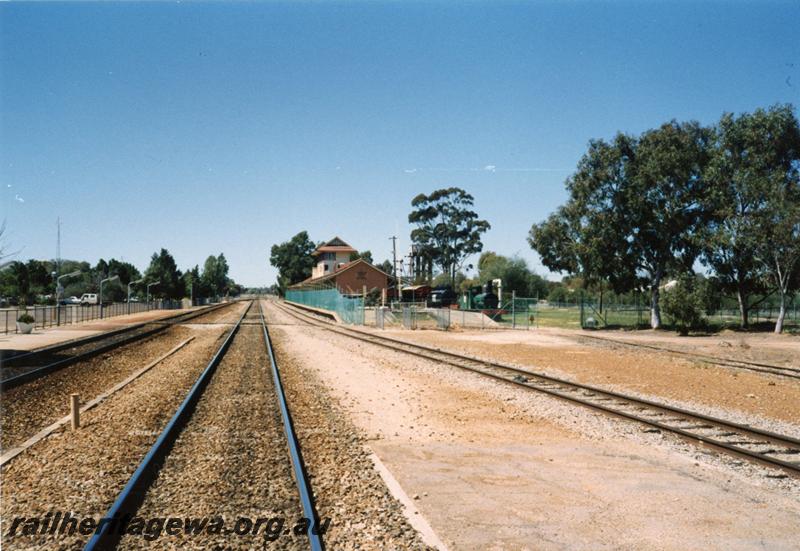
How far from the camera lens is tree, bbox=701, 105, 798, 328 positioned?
3819cm

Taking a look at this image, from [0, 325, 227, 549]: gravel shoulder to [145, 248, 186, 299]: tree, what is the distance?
82.5m

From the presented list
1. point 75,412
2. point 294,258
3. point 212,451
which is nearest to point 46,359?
point 75,412

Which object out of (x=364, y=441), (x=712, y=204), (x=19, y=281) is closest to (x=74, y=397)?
(x=364, y=441)

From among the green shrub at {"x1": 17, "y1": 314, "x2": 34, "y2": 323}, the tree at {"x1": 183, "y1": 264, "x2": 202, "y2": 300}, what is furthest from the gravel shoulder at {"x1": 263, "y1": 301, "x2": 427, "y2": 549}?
the tree at {"x1": 183, "y1": 264, "x2": 202, "y2": 300}

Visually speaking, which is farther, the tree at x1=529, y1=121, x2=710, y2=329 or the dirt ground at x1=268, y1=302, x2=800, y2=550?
the tree at x1=529, y1=121, x2=710, y2=329

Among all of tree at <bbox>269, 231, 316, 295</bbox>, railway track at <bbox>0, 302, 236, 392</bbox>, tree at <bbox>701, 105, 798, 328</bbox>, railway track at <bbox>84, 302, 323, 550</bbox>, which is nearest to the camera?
railway track at <bbox>84, 302, 323, 550</bbox>

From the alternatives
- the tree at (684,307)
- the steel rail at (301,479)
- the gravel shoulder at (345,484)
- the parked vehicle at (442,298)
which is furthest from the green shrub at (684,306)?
the steel rail at (301,479)

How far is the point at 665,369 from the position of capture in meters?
19.0

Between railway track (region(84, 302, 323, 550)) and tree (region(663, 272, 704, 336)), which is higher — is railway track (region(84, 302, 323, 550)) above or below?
below

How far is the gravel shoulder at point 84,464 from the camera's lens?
18.9 ft

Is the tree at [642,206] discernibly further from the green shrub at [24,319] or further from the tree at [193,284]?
the tree at [193,284]

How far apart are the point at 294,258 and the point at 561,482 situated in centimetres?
14950

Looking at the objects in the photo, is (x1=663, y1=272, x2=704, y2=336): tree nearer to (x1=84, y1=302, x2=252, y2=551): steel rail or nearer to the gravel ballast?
the gravel ballast

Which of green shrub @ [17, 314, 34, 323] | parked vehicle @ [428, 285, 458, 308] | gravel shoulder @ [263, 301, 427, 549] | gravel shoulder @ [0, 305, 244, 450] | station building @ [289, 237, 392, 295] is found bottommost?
gravel shoulder @ [263, 301, 427, 549]
